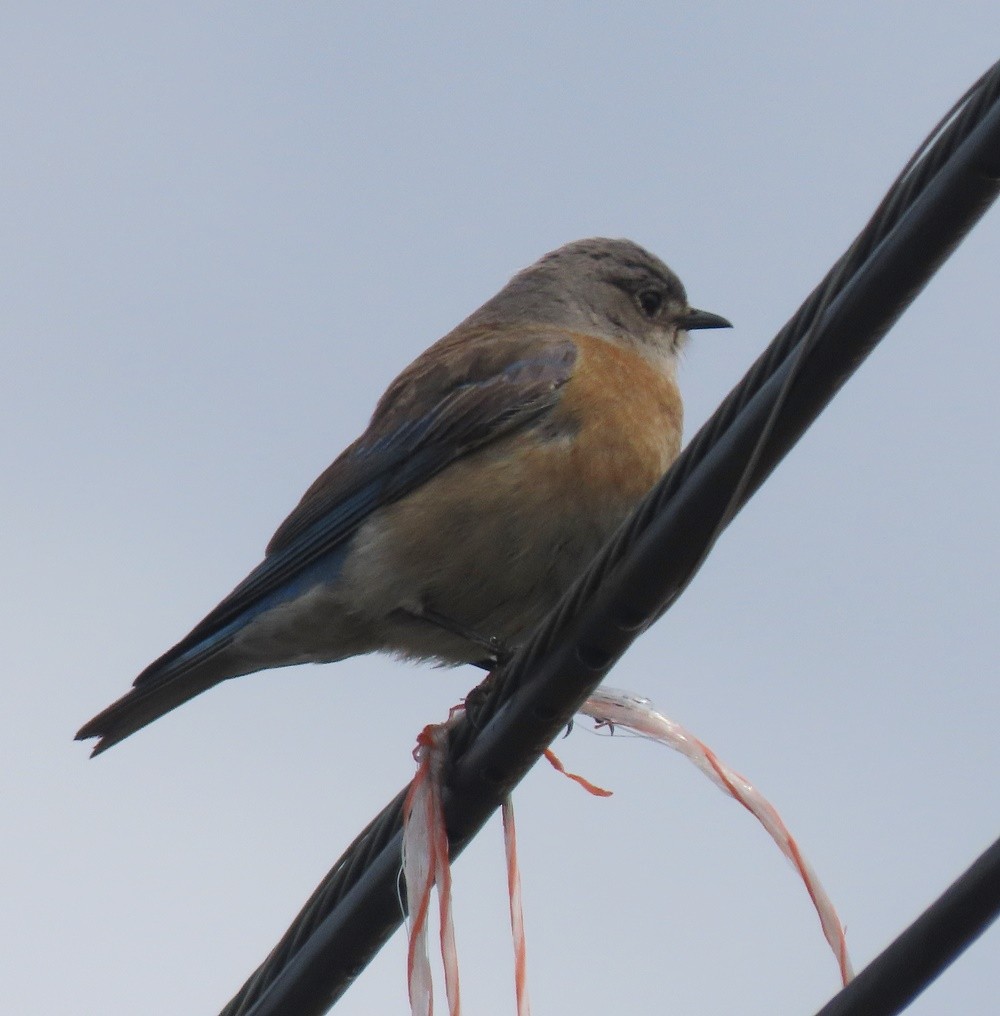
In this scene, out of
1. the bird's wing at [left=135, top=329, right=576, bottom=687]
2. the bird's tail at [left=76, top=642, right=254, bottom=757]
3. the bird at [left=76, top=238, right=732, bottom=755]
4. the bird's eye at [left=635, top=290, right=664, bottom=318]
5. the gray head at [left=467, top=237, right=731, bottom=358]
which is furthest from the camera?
the bird's eye at [left=635, top=290, right=664, bottom=318]

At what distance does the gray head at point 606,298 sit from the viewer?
7.91m

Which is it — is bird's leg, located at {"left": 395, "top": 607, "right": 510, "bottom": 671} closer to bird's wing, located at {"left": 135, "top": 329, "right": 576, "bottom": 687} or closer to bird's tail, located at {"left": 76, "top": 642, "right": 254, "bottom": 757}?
bird's wing, located at {"left": 135, "top": 329, "right": 576, "bottom": 687}

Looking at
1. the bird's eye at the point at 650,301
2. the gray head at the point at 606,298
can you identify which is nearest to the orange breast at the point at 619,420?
the gray head at the point at 606,298

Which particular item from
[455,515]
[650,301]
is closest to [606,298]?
[650,301]

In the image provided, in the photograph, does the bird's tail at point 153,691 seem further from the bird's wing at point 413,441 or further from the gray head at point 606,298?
the gray head at point 606,298

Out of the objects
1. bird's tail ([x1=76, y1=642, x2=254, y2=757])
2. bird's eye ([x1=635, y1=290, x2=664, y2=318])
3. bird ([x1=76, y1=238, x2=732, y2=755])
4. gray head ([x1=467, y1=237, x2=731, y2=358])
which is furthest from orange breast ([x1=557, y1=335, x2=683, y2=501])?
bird's tail ([x1=76, y1=642, x2=254, y2=757])

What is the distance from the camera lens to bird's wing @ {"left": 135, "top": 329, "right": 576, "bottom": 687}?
6.66 metres

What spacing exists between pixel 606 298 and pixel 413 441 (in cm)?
164

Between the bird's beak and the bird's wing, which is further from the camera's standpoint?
the bird's beak

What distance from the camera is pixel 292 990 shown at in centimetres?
394

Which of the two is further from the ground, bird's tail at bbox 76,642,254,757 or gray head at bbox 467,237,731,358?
gray head at bbox 467,237,731,358

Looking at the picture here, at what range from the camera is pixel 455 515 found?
6.34m

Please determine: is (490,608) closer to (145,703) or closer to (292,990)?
(145,703)

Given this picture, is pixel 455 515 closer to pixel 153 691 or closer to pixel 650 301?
pixel 153 691
